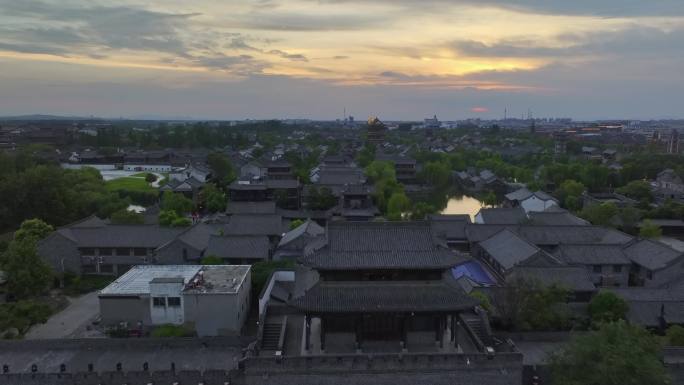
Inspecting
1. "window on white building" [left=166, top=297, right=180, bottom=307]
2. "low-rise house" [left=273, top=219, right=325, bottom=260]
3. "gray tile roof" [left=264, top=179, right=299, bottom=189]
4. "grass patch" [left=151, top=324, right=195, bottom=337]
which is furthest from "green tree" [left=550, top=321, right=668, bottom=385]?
"gray tile roof" [left=264, top=179, right=299, bottom=189]

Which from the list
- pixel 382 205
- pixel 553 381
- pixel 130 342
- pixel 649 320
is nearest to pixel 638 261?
pixel 649 320

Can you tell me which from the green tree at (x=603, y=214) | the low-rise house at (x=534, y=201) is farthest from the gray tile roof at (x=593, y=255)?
the low-rise house at (x=534, y=201)

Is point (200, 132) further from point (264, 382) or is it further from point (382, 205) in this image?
point (264, 382)

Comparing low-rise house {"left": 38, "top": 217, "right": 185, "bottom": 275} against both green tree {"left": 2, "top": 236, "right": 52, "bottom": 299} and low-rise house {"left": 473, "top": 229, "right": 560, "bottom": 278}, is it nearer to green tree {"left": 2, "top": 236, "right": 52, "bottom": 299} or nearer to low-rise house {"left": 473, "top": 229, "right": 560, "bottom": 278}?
green tree {"left": 2, "top": 236, "right": 52, "bottom": 299}

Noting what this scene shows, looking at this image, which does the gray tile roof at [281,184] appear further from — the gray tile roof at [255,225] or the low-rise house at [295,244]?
the low-rise house at [295,244]

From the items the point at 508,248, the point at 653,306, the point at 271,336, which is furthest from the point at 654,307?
the point at 271,336

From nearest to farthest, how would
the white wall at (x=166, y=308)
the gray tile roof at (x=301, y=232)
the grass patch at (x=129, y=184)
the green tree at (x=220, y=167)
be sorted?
the white wall at (x=166, y=308)
the gray tile roof at (x=301, y=232)
the grass patch at (x=129, y=184)
the green tree at (x=220, y=167)
